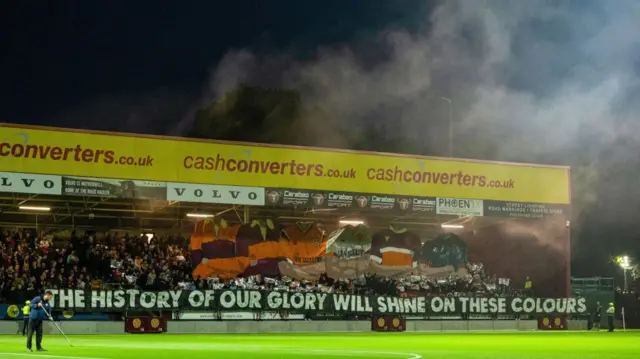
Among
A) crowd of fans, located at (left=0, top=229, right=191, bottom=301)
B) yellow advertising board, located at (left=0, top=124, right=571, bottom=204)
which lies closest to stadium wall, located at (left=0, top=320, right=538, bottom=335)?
crowd of fans, located at (left=0, top=229, right=191, bottom=301)

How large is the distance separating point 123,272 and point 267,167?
787 cm

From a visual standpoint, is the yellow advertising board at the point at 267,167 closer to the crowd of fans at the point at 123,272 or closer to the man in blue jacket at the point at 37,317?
the crowd of fans at the point at 123,272

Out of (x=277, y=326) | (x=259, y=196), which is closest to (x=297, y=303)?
(x=277, y=326)

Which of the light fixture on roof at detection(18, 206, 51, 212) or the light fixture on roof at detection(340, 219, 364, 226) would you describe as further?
the light fixture on roof at detection(340, 219, 364, 226)

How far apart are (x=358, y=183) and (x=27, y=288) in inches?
599

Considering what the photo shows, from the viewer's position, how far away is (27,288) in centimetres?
3738

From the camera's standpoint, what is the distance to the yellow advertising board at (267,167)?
3750 cm

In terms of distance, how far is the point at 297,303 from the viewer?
134 feet

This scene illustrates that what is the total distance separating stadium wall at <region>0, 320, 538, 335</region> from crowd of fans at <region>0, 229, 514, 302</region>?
1.95 metres

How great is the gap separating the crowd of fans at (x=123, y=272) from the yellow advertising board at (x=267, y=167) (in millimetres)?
4602

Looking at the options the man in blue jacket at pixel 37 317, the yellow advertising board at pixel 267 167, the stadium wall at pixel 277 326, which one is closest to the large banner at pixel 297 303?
the stadium wall at pixel 277 326

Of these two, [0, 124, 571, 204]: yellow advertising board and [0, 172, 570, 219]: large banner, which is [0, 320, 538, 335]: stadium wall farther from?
[0, 124, 571, 204]: yellow advertising board

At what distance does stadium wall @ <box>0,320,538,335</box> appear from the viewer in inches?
1422

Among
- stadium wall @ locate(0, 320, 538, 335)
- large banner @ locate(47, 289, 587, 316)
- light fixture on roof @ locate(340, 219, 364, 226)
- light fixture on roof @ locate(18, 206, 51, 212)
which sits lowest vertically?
stadium wall @ locate(0, 320, 538, 335)
